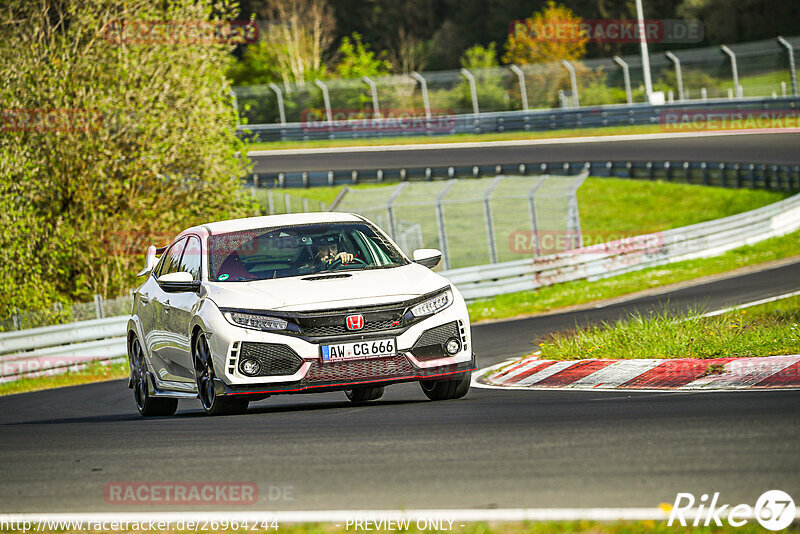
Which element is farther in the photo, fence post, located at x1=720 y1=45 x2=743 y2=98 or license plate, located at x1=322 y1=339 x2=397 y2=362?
fence post, located at x1=720 y1=45 x2=743 y2=98

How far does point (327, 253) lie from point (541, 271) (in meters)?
14.9

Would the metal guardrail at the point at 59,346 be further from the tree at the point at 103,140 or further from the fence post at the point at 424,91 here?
the fence post at the point at 424,91

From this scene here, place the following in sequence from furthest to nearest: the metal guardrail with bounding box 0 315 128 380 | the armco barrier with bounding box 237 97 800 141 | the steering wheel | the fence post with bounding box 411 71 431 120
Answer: the fence post with bounding box 411 71 431 120, the armco barrier with bounding box 237 97 800 141, the metal guardrail with bounding box 0 315 128 380, the steering wheel

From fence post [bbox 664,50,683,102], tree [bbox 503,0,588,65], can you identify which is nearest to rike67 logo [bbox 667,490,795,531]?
fence post [bbox 664,50,683,102]

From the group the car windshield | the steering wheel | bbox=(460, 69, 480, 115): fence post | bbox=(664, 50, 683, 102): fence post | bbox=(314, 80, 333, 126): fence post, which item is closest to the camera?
the car windshield

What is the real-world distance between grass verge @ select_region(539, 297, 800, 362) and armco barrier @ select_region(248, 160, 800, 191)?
22627 millimetres

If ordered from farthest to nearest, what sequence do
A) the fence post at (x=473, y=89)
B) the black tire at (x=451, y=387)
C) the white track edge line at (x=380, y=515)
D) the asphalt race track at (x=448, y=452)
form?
the fence post at (x=473, y=89), the black tire at (x=451, y=387), the asphalt race track at (x=448, y=452), the white track edge line at (x=380, y=515)

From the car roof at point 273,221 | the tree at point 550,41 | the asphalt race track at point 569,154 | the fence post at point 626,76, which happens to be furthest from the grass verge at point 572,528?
the tree at point 550,41

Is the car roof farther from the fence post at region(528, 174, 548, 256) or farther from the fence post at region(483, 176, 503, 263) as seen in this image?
the fence post at region(528, 174, 548, 256)

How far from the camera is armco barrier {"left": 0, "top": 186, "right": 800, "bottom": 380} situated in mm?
19219

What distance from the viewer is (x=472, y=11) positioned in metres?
94.0

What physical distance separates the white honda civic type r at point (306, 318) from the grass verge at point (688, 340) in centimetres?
223

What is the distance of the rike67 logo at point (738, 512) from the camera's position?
4762 mm

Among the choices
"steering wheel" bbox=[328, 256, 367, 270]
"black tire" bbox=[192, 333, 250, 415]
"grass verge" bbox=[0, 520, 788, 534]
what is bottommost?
"black tire" bbox=[192, 333, 250, 415]
